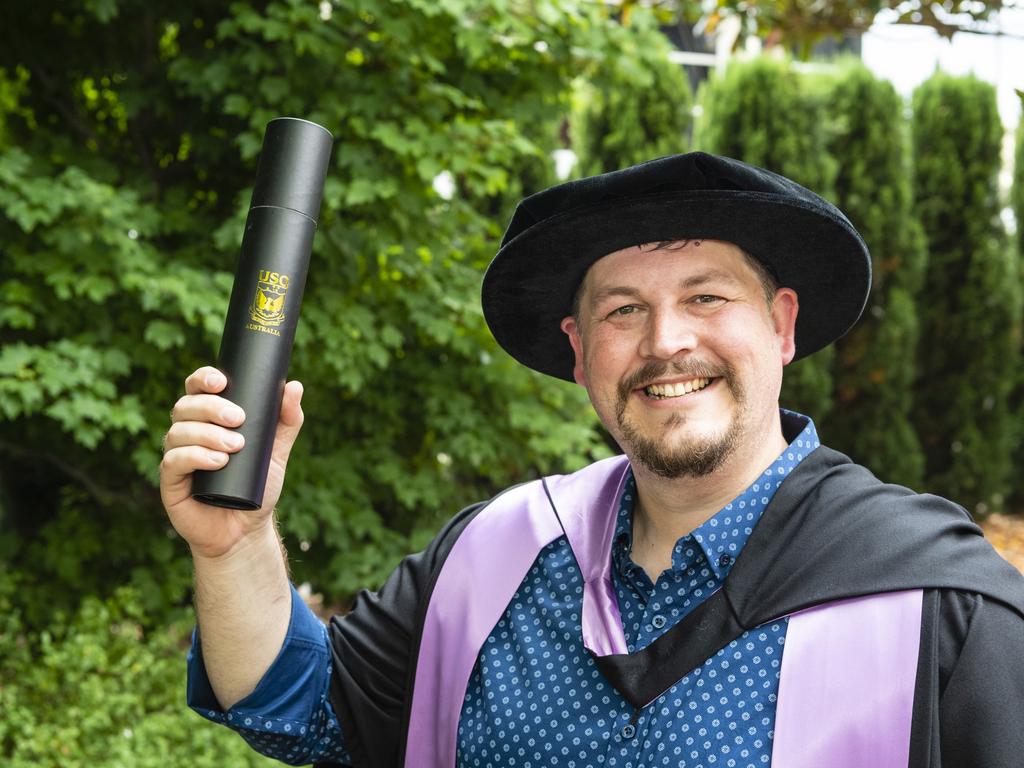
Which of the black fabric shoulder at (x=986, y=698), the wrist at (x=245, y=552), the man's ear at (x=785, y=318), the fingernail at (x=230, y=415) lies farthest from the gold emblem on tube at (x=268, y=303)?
the black fabric shoulder at (x=986, y=698)

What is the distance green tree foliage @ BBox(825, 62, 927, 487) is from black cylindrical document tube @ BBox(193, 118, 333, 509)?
7753 millimetres

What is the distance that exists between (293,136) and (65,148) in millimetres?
3141

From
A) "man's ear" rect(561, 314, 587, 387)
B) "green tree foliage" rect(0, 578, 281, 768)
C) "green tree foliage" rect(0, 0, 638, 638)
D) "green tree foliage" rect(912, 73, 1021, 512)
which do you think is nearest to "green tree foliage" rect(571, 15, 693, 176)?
"green tree foliage" rect(912, 73, 1021, 512)

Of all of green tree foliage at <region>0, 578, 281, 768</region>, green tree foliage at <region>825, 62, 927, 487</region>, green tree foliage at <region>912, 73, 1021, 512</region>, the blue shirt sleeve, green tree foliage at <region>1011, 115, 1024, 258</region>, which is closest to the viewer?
the blue shirt sleeve

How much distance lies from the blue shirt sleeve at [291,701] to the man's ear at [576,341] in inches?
28.9

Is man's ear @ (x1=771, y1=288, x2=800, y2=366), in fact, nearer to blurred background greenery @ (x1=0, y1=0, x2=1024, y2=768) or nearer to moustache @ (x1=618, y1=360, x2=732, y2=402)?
moustache @ (x1=618, y1=360, x2=732, y2=402)

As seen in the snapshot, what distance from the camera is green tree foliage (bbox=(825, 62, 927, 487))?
8.83 metres

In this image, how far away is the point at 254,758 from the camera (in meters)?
4.02

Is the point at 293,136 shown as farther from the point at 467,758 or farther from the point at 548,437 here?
the point at 548,437

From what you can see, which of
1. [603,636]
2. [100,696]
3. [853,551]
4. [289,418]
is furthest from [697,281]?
[100,696]

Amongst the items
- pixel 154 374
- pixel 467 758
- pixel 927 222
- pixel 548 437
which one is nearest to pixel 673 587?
pixel 467 758

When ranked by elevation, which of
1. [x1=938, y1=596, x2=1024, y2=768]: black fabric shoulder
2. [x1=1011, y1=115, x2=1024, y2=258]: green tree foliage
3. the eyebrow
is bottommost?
[x1=938, y1=596, x2=1024, y2=768]: black fabric shoulder

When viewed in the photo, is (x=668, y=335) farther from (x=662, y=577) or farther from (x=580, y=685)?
(x=580, y=685)

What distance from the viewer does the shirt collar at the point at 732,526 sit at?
193 centimetres
